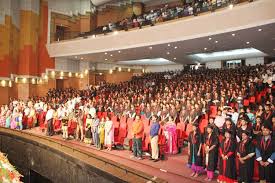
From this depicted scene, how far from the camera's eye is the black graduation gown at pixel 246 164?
5051 millimetres

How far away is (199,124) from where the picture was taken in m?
7.54

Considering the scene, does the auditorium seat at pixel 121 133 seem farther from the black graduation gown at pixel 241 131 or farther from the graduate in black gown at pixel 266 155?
the graduate in black gown at pixel 266 155

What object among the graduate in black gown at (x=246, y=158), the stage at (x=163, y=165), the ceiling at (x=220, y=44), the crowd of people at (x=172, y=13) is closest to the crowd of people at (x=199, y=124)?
the graduate in black gown at (x=246, y=158)

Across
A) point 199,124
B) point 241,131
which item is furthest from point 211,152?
point 199,124

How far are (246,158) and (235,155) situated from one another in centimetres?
26

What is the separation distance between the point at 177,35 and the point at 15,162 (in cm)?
825

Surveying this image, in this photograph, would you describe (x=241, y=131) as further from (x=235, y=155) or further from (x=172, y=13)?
(x=172, y=13)

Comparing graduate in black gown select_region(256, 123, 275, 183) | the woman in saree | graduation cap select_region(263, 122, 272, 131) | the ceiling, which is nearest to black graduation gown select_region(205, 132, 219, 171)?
graduate in black gown select_region(256, 123, 275, 183)

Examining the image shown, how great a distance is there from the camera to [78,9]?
2122 centimetres

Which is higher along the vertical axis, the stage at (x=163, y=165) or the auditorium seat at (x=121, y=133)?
the auditorium seat at (x=121, y=133)

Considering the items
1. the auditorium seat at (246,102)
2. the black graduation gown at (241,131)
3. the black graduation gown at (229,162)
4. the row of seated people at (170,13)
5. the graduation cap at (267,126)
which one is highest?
the row of seated people at (170,13)

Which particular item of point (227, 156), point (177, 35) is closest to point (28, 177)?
point (227, 156)

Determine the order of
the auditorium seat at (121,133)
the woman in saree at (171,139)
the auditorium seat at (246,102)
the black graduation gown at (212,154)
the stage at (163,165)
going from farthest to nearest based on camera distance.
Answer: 1. the auditorium seat at (246,102)
2. the auditorium seat at (121,133)
3. the woman in saree at (171,139)
4. the stage at (163,165)
5. the black graduation gown at (212,154)

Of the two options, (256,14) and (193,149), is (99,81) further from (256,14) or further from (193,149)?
(193,149)
